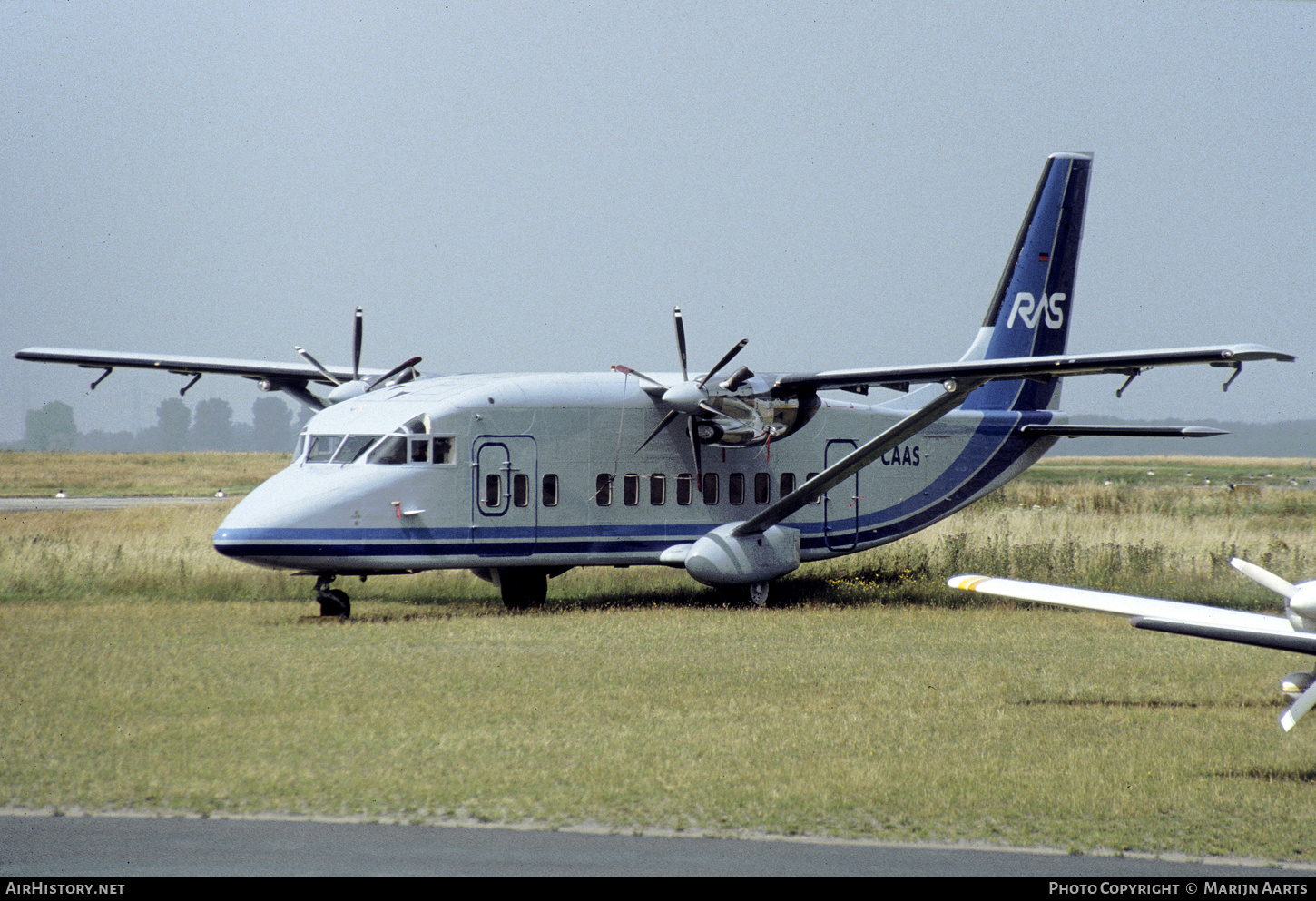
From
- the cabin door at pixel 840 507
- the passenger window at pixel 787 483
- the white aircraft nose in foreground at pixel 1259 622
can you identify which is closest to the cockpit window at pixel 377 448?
the passenger window at pixel 787 483

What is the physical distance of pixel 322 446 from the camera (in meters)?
18.9

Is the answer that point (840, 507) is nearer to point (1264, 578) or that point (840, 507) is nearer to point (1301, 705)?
point (1264, 578)

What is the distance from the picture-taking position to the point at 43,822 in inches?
323

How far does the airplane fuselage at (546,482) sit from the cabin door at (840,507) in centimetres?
2

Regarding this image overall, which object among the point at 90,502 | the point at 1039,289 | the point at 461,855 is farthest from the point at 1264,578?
the point at 90,502

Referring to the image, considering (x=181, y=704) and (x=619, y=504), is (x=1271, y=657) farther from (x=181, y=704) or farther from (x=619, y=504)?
(x=181, y=704)

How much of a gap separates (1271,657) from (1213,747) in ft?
17.6

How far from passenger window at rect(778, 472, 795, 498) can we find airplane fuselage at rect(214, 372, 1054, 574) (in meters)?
0.02

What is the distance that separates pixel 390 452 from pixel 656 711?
7932 mm

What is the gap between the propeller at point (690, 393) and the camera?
20344mm

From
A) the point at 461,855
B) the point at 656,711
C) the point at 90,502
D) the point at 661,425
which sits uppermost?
the point at 661,425

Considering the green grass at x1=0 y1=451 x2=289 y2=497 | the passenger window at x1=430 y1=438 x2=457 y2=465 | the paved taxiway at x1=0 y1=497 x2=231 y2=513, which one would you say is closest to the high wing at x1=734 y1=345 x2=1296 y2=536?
the passenger window at x1=430 y1=438 x2=457 y2=465

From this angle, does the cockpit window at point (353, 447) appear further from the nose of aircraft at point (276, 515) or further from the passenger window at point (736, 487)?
the passenger window at point (736, 487)
